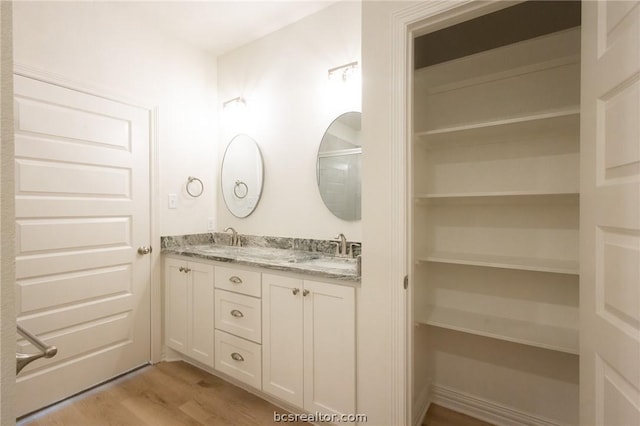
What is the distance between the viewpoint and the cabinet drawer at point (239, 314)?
1.89 m

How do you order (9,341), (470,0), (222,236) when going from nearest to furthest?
(9,341)
(470,0)
(222,236)

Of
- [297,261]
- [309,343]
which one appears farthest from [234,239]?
[309,343]

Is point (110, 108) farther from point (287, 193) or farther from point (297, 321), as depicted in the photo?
point (297, 321)

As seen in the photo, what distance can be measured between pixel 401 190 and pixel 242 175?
1.79 meters

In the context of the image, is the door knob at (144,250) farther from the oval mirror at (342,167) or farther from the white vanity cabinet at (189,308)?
the oval mirror at (342,167)

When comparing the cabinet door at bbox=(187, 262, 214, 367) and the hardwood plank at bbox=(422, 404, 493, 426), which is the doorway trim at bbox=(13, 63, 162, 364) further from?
the hardwood plank at bbox=(422, 404, 493, 426)

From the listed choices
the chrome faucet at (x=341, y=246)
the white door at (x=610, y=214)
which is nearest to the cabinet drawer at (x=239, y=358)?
the chrome faucet at (x=341, y=246)

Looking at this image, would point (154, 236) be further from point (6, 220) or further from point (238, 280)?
point (6, 220)

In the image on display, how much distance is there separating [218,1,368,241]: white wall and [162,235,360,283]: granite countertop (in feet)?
0.57

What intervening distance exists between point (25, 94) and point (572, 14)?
3088 millimetres

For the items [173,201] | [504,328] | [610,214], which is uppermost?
[173,201]

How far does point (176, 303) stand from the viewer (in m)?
2.41

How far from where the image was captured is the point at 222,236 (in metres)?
2.89

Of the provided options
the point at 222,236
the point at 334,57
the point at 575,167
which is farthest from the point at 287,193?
the point at 575,167
